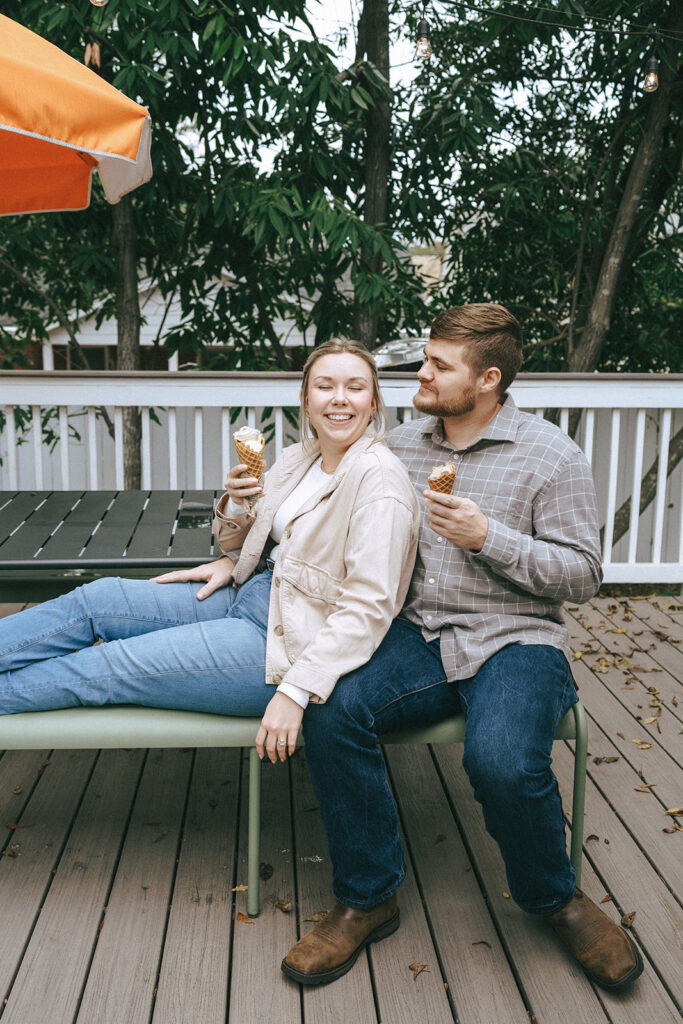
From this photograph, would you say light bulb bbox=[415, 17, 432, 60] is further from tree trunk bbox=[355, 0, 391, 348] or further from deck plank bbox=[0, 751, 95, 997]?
deck plank bbox=[0, 751, 95, 997]

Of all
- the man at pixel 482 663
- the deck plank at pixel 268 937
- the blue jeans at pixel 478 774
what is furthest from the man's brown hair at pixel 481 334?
the deck plank at pixel 268 937

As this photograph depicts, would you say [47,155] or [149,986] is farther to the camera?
[47,155]

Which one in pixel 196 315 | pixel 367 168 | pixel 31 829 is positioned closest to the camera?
pixel 31 829

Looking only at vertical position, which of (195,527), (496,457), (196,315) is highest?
(196,315)

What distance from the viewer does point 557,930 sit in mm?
1813

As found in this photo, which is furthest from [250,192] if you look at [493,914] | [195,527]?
[493,914]

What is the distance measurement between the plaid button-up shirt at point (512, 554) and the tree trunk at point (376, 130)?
3.66 meters

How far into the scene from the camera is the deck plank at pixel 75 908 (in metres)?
1.68

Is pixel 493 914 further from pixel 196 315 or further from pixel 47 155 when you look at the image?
pixel 196 315

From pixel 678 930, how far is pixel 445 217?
5.38 m

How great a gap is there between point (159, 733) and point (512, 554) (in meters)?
0.88

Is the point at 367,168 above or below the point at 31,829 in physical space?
above

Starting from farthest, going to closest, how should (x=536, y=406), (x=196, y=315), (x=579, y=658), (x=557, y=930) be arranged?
(x=196, y=315), (x=536, y=406), (x=579, y=658), (x=557, y=930)

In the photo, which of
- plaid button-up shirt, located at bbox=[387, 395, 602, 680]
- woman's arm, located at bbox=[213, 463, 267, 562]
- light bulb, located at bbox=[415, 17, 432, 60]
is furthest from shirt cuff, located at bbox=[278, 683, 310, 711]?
light bulb, located at bbox=[415, 17, 432, 60]
